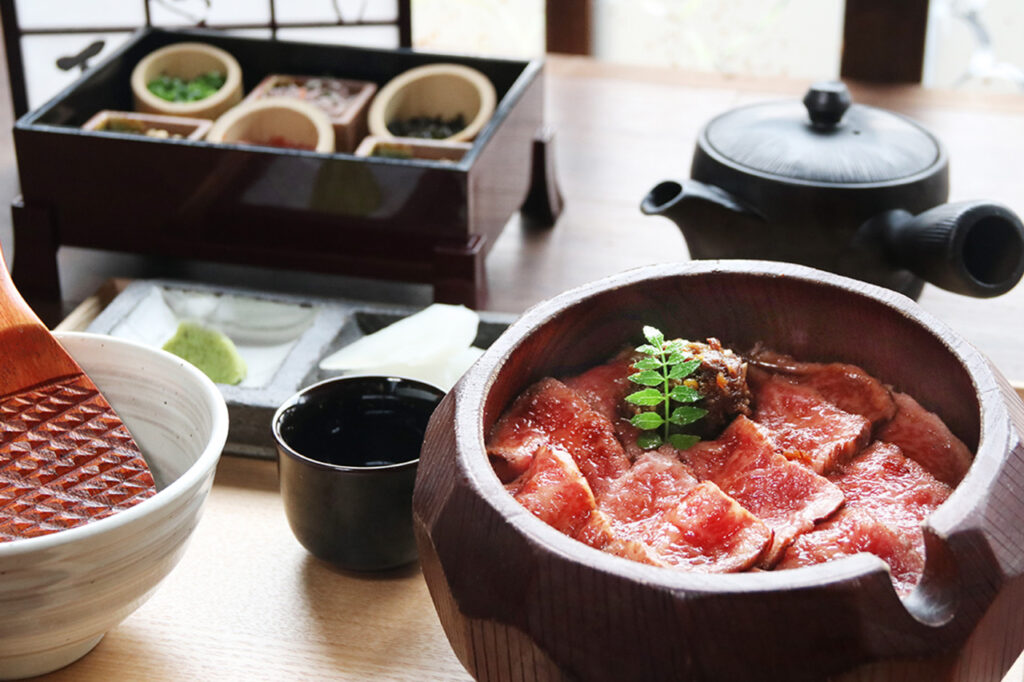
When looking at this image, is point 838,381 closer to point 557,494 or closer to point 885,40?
point 557,494

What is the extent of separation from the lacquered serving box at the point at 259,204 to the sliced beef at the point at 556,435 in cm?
55

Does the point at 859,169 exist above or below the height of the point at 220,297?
above

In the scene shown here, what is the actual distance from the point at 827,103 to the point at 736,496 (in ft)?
2.09

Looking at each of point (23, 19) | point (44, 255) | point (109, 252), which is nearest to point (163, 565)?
point (44, 255)

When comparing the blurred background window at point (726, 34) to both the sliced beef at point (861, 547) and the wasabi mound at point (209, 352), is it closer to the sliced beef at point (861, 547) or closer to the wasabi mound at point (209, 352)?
the wasabi mound at point (209, 352)

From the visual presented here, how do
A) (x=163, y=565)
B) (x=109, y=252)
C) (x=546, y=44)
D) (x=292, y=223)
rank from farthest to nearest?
(x=546, y=44), (x=109, y=252), (x=292, y=223), (x=163, y=565)

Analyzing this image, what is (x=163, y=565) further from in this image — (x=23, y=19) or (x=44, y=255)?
(x=23, y=19)

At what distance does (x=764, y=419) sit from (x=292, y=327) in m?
0.65

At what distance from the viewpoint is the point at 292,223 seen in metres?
1.52

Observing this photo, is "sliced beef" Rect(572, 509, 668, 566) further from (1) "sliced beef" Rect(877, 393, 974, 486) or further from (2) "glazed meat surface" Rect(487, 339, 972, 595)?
(1) "sliced beef" Rect(877, 393, 974, 486)

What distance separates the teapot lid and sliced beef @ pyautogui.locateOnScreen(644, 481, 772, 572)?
581mm

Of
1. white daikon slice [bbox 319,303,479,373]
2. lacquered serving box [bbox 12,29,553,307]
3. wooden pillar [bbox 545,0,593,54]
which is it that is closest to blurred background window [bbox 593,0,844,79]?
wooden pillar [bbox 545,0,593,54]

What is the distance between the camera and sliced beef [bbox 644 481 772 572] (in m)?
0.77

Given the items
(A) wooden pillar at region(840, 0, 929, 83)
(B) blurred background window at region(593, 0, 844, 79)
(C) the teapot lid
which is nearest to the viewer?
(C) the teapot lid
